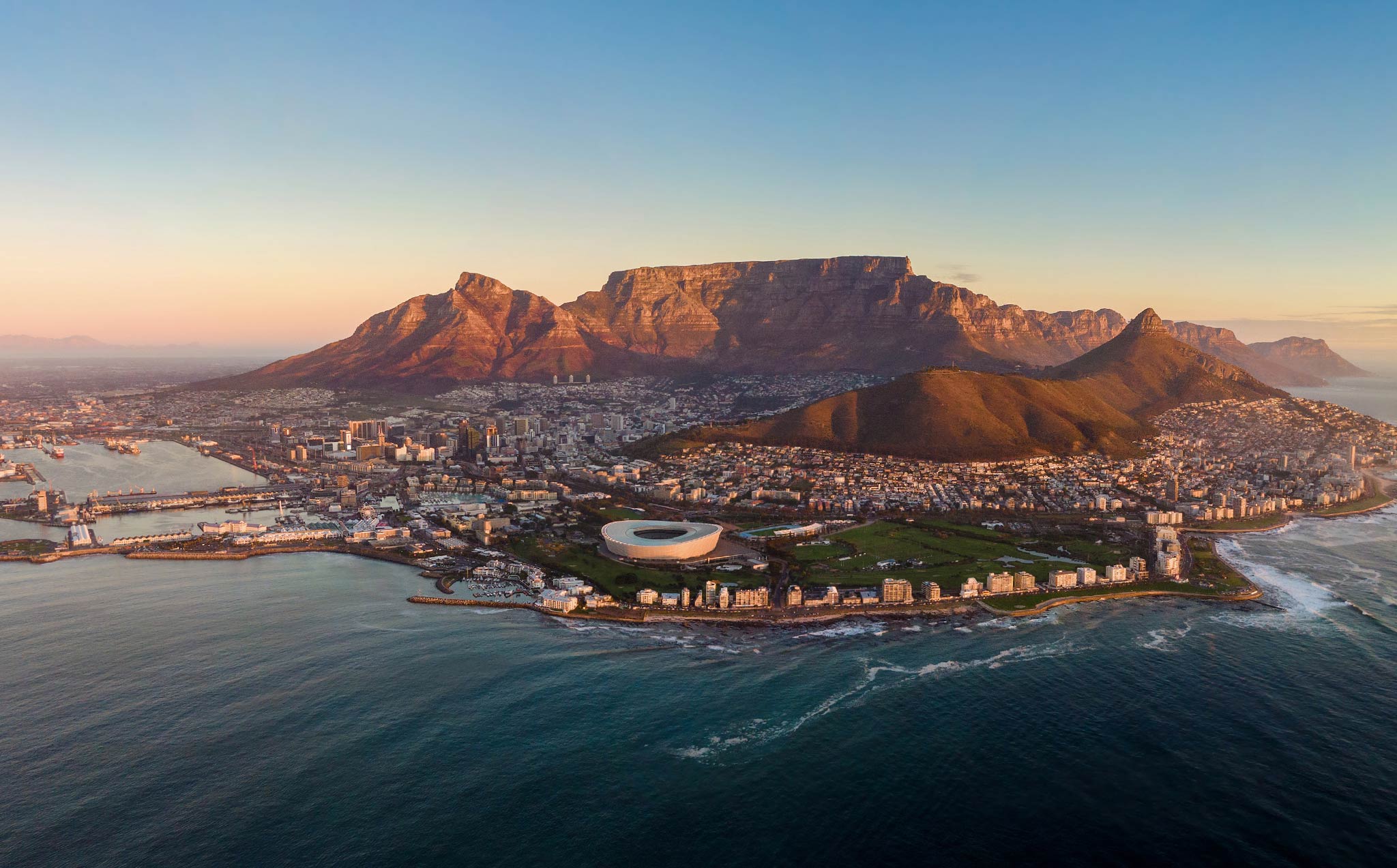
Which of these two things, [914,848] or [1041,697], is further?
[1041,697]

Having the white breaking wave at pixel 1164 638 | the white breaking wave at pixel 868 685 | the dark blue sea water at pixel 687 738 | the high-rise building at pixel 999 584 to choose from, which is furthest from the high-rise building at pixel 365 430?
the white breaking wave at pixel 1164 638

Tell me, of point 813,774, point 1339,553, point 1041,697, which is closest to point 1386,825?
point 1041,697

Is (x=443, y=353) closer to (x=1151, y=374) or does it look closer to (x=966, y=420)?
(x=966, y=420)

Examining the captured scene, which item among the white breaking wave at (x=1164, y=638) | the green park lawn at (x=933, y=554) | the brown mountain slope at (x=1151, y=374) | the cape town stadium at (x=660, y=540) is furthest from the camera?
the brown mountain slope at (x=1151, y=374)

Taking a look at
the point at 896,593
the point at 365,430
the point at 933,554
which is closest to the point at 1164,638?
the point at 896,593

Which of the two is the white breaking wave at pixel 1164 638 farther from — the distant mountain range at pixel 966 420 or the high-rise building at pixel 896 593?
the distant mountain range at pixel 966 420

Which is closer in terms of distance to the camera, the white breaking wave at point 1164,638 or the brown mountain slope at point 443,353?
the white breaking wave at point 1164,638

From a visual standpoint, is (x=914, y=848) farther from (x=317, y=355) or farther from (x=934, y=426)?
(x=317, y=355)
